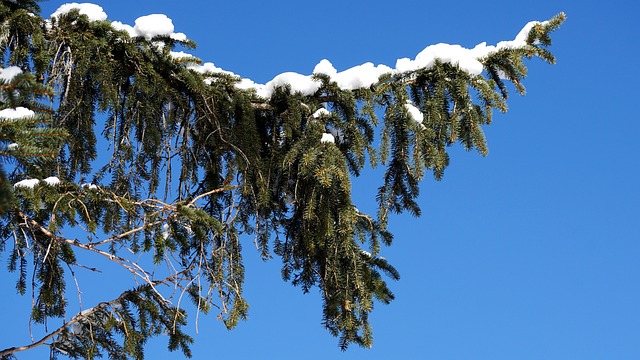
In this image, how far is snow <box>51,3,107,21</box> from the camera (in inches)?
157

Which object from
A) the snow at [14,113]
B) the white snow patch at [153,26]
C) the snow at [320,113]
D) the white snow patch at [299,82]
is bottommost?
the snow at [14,113]

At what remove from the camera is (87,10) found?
400cm

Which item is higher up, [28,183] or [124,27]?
[124,27]

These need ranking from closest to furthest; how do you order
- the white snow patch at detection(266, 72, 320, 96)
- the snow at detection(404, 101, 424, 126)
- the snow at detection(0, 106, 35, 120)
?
the snow at detection(0, 106, 35, 120)
the snow at detection(404, 101, 424, 126)
the white snow patch at detection(266, 72, 320, 96)

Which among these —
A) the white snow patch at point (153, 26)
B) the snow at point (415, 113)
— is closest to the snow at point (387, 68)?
the snow at point (415, 113)

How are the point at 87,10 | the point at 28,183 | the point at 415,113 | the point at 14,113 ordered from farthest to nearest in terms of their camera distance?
the point at 87,10
the point at 415,113
the point at 28,183
the point at 14,113

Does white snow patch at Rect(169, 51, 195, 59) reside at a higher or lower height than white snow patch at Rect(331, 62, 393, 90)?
higher

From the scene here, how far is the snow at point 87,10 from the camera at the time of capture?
398cm

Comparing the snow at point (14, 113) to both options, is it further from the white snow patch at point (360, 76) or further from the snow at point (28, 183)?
the white snow patch at point (360, 76)

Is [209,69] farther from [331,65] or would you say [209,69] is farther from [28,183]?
[28,183]

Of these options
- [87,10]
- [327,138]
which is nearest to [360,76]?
[327,138]

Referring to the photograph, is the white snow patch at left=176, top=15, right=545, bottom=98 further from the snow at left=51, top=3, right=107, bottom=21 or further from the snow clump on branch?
the snow at left=51, top=3, right=107, bottom=21

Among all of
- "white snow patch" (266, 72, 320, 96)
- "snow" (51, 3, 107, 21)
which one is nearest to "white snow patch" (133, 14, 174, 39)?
"snow" (51, 3, 107, 21)

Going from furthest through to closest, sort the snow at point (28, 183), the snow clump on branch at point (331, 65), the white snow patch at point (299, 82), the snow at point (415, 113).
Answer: the white snow patch at point (299, 82) < the snow clump on branch at point (331, 65) < the snow at point (415, 113) < the snow at point (28, 183)
